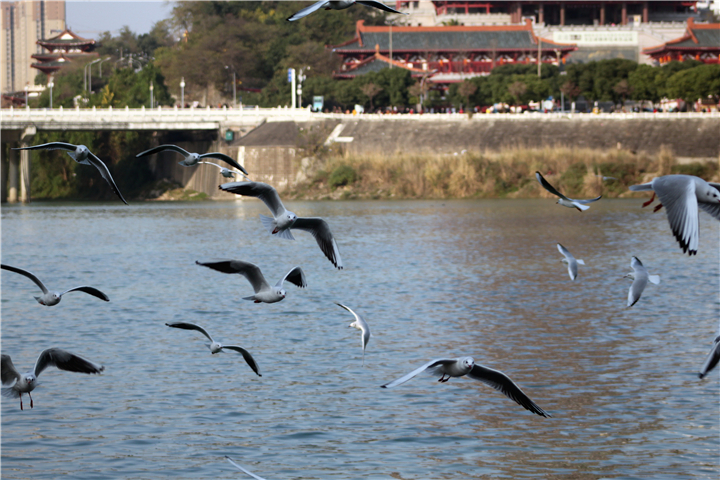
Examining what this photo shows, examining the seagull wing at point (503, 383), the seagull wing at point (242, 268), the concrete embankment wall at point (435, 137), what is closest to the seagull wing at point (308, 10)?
the seagull wing at point (242, 268)

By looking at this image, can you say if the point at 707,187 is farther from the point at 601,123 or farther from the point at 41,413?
the point at 601,123

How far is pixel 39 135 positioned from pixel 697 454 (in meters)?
74.7

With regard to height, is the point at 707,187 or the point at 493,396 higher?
the point at 707,187

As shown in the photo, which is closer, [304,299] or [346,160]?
[304,299]

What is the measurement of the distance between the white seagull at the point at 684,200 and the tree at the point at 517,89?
72062mm

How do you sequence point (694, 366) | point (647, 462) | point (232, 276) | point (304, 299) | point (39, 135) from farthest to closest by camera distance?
point (39, 135) < point (232, 276) < point (304, 299) < point (694, 366) < point (647, 462)

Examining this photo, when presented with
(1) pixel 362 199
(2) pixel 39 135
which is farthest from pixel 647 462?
(2) pixel 39 135

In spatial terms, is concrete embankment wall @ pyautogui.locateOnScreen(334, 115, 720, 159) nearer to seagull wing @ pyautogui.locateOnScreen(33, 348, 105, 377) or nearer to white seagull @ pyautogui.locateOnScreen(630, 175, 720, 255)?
white seagull @ pyautogui.locateOnScreen(630, 175, 720, 255)

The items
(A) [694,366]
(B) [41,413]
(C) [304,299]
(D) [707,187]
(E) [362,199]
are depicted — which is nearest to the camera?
(D) [707,187]

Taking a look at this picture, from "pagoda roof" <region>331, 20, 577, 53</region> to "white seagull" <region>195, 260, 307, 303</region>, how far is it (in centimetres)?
8628

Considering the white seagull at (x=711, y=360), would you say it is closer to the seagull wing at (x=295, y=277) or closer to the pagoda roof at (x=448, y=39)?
the seagull wing at (x=295, y=277)

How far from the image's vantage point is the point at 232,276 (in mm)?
30797

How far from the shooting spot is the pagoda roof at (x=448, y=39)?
9431 centimetres

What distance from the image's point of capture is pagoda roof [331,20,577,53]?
94.3 metres
